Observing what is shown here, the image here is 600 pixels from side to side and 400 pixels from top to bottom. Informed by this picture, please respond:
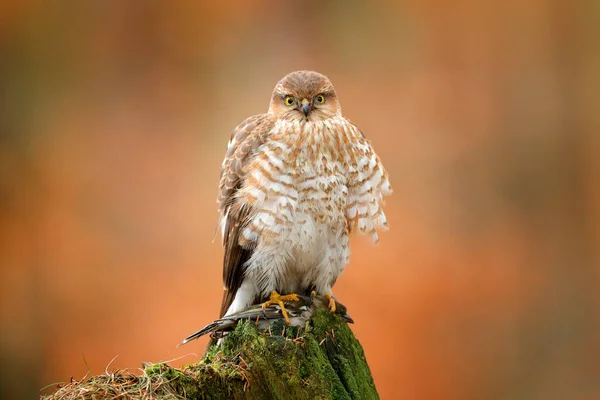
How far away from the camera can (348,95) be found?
18.5 feet

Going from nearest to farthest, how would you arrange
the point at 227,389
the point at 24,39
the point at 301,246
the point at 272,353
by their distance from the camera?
the point at 227,389
the point at 272,353
the point at 301,246
the point at 24,39

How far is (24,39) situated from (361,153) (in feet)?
12.0

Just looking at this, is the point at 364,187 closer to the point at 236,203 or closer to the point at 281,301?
the point at 236,203

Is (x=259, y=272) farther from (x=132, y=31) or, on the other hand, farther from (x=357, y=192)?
(x=132, y=31)

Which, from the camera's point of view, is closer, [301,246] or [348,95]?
[301,246]

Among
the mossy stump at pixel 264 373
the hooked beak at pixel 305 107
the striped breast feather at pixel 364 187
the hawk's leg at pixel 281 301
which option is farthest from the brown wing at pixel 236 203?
the mossy stump at pixel 264 373

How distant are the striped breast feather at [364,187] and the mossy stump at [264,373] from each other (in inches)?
27.6

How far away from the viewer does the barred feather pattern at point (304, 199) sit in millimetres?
3195

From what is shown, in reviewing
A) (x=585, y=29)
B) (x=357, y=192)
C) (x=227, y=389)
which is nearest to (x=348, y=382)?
(x=227, y=389)

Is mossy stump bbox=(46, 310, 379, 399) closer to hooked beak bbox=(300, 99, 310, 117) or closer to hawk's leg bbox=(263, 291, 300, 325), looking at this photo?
hawk's leg bbox=(263, 291, 300, 325)

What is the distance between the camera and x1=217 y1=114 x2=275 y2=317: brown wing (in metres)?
3.30

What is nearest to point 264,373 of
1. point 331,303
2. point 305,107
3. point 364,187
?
point 331,303

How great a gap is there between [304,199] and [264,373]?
1034 mm

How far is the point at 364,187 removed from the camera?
3.35 m
